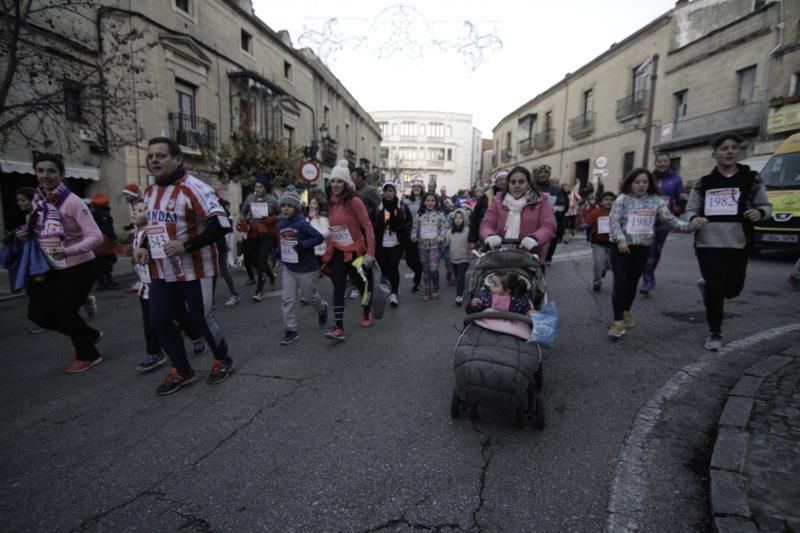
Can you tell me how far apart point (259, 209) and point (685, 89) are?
22.2 meters

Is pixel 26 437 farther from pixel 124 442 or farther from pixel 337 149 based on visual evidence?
pixel 337 149

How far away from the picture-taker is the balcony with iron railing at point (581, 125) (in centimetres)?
2721

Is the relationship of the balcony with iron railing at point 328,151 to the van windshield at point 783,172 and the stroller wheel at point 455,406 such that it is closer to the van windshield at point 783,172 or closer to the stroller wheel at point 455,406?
the van windshield at point 783,172

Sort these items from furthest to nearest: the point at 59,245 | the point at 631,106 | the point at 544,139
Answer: the point at 544,139
the point at 631,106
the point at 59,245

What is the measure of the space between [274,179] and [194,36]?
21.1ft

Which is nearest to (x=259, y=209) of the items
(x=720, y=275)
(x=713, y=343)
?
(x=720, y=275)

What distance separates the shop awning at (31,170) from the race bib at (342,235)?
8.45 metres

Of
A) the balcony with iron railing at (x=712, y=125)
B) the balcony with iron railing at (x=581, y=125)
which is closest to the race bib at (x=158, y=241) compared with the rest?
the balcony with iron railing at (x=712, y=125)

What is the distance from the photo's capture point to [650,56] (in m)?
22.1

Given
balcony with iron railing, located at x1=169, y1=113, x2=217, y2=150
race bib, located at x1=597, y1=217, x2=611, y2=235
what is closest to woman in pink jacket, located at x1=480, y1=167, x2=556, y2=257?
race bib, located at x1=597, y1=217, x2=611, y2=235

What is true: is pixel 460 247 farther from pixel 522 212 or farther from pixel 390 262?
pixel 522 212

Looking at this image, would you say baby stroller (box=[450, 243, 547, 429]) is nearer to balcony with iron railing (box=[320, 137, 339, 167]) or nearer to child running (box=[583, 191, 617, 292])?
child running (box=[583, 191, 617, 292])

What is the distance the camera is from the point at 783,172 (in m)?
9.34

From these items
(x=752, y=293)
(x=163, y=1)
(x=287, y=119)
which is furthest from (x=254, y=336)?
(x=287, y=119)
